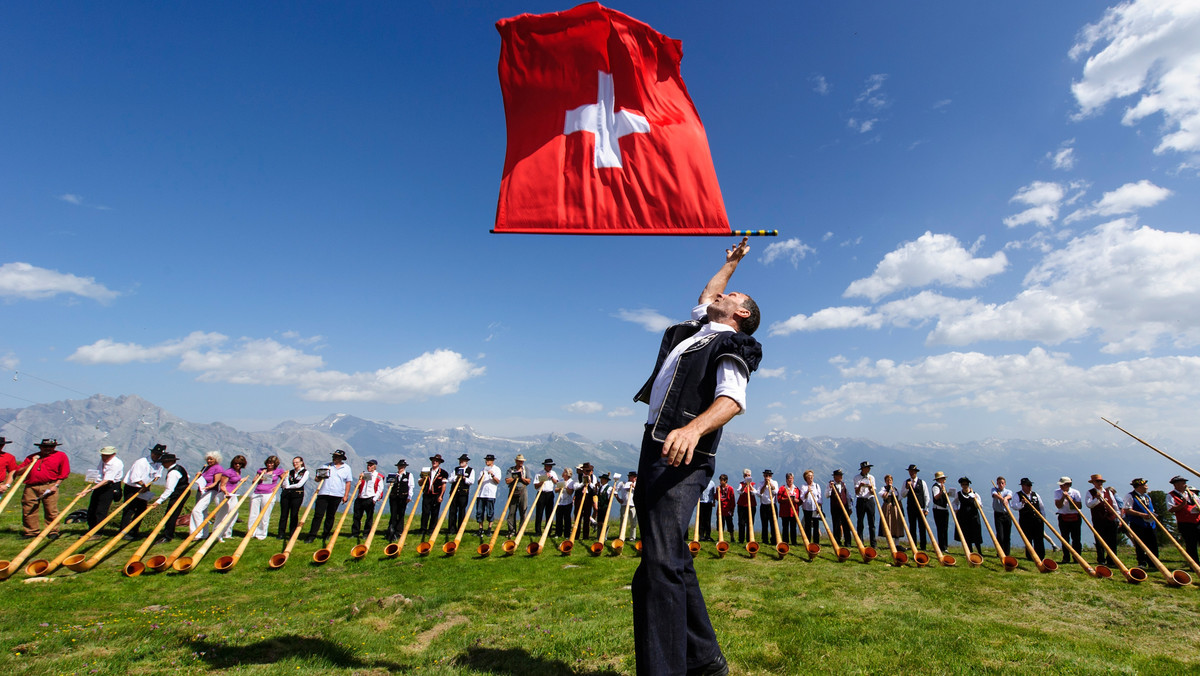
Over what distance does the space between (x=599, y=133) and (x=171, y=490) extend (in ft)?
51.3

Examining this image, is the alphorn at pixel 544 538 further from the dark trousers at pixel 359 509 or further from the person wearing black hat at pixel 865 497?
the person wearing black hat at pixel 865 497

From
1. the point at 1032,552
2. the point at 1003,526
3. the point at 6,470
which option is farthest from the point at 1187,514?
the point at 6,470

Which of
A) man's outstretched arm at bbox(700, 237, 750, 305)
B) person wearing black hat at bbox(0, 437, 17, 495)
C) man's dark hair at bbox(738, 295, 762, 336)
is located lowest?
person wearing black hat at bbox(0, 437, 17, 495)

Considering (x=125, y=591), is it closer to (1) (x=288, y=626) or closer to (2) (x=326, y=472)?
(1) (x=288, y=626)

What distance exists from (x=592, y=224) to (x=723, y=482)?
52.6 ft

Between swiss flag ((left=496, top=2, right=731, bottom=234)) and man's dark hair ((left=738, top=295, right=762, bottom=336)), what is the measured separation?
→ 7.27 feet

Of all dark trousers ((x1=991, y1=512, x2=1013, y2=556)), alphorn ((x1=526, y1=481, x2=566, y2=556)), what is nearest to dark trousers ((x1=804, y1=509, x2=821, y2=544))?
dark trousers ((x1=991, y1=512, x2=1013, y2=556))

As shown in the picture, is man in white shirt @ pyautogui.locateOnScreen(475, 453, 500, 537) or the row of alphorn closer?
the row of alphorn

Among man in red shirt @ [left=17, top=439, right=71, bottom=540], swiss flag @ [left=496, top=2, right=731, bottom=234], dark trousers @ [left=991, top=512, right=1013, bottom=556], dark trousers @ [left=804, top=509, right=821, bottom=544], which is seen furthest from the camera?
dark trousers @ [left=804, top=509, right=821, bottom=544]

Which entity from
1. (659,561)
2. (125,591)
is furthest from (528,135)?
(125,591)

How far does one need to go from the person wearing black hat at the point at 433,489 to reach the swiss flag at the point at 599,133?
13011 millimetres

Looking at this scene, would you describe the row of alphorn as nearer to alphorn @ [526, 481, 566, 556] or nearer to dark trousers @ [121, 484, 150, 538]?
alphorn @ [526, 481, 566, 556]

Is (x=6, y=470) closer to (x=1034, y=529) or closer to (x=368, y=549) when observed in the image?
(x=368, y=549)

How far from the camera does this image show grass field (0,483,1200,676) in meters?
4.76
